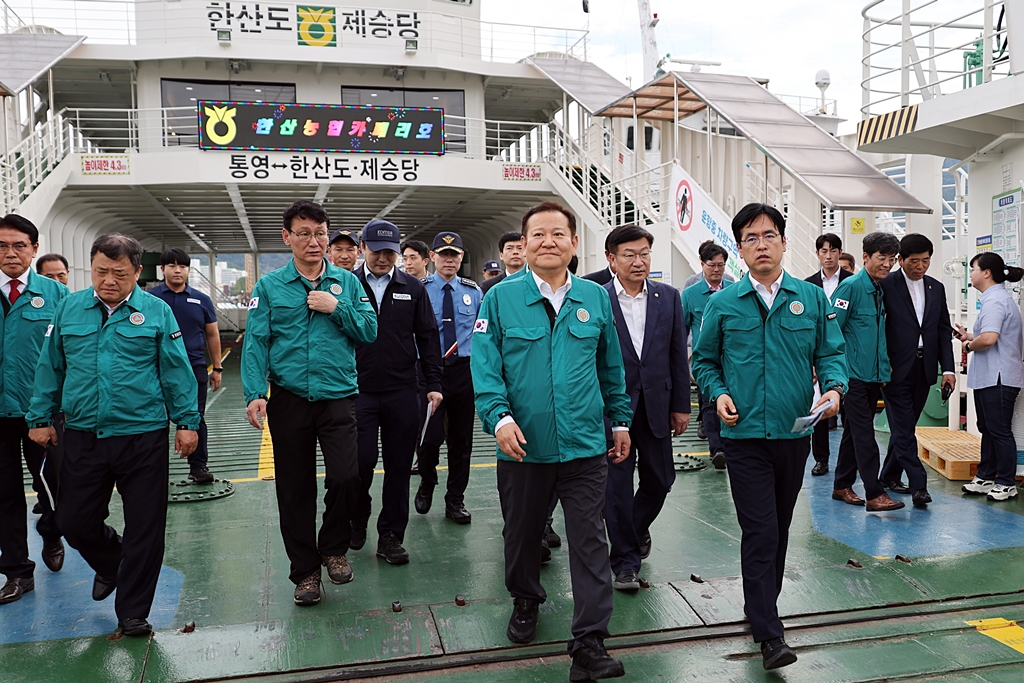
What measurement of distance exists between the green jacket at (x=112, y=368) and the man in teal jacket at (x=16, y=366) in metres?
0.43

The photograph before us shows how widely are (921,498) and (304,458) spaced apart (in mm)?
4091

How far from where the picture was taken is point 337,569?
411 cm

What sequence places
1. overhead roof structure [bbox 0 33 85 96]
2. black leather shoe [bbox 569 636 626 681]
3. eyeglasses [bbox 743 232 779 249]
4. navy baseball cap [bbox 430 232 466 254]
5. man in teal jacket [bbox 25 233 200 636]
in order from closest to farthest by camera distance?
black leather shoe [bbox 569 636 626 681]
eyeglasses [bbox 743 232 779 249]
man in teal jacket [bbox 25 233 200 636]
navy baseball cap [bbox 430 232 466 254]
overhead roof structure [bbox 0 33 85 96]

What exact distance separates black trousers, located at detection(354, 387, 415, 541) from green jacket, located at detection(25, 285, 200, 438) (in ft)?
3.34

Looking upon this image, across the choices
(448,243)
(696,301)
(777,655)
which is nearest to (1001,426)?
(696,301)

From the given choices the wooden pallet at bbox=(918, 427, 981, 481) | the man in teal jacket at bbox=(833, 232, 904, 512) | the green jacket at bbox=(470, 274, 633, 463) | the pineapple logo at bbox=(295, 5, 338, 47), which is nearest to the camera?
the green jacket at bbox=(470, 274, 633, 463)

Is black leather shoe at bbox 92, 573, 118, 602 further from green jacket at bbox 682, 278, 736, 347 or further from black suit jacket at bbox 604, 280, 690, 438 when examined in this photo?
green jacket at bbox 682, 278, 736, 347

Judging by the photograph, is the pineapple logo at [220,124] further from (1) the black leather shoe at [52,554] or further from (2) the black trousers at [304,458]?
(2) the black trousers at [304,458]

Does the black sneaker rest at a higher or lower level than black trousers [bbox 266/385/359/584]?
lower

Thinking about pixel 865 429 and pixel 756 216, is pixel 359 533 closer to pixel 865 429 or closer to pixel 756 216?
pixel 756 216

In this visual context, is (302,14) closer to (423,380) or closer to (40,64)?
(40,64)

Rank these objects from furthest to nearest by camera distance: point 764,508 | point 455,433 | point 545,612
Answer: point 455,433
point 545,612
point 764,508

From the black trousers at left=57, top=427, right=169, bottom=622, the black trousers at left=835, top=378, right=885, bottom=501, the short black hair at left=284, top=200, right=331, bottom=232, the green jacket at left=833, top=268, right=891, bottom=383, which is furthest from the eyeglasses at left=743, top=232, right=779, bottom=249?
the black trousers at left=57, top=427, right=169, bottom=622

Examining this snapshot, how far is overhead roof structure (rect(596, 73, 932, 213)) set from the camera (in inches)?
317
